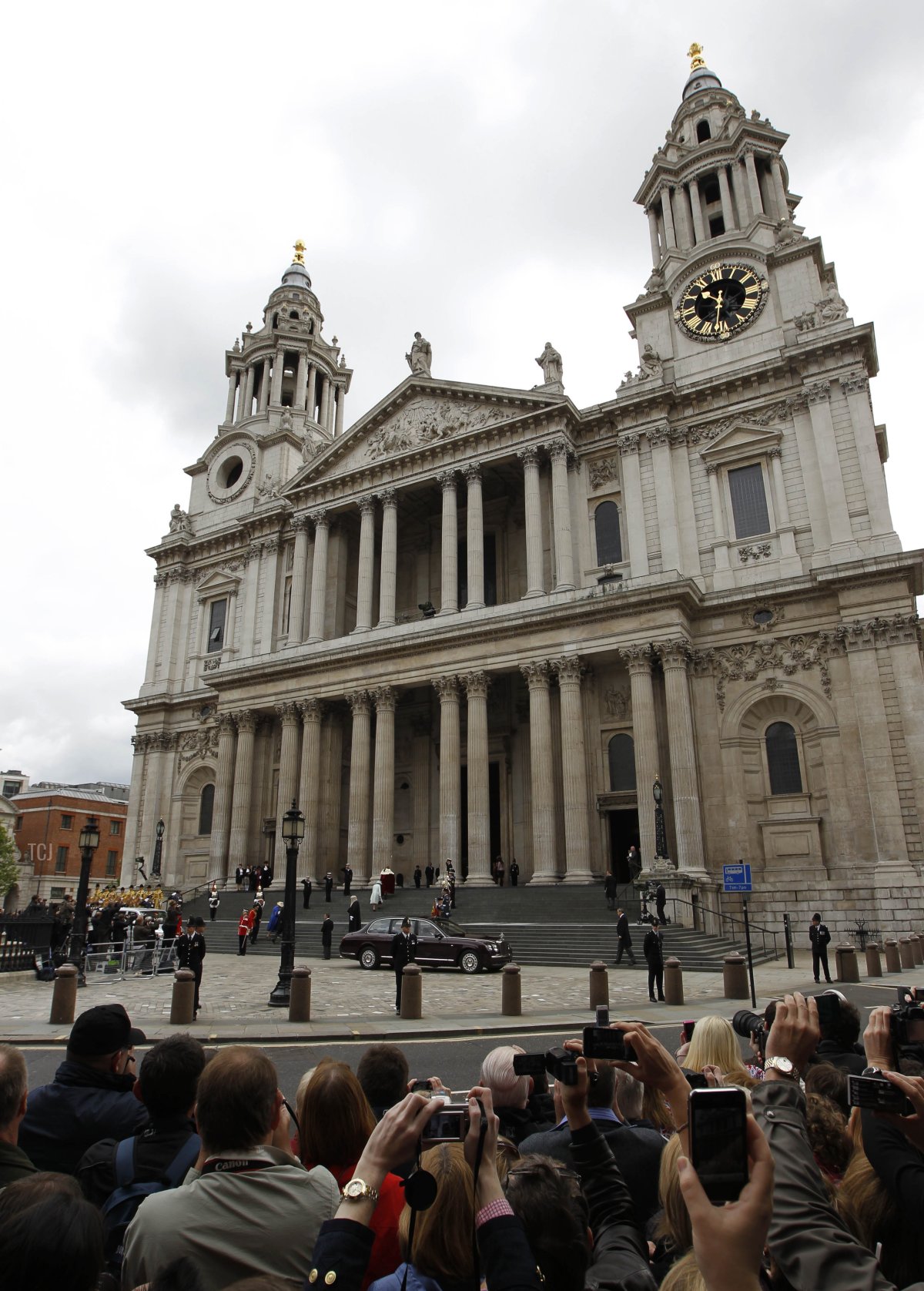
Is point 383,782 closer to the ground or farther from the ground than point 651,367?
closer to the ground

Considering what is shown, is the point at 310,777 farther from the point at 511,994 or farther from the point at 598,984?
the point at 598,984

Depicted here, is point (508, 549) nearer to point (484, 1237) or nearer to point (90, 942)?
point (90, 942)

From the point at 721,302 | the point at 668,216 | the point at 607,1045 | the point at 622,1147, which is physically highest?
the point at 668,216

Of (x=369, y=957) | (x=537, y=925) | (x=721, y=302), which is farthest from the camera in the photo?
(x=721, y=302)

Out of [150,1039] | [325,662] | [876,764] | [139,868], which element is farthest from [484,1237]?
[139,868]

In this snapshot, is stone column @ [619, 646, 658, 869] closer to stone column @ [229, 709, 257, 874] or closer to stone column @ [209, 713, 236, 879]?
stone column @ [229, 709, 257, 874]

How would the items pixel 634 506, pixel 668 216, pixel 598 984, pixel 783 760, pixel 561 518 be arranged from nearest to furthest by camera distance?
1. pixel 598 984
2. pixel 783 760
3. pixel 634 506
4. pixel 561 518
5. pixel 668 216

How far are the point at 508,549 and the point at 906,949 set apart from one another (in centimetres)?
2591

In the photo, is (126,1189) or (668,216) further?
(668,216)

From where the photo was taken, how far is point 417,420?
4291 centimetres

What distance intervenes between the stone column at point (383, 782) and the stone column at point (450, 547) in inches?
186

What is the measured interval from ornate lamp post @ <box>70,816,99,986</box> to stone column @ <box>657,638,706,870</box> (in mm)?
19060

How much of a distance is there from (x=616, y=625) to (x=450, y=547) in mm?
9519

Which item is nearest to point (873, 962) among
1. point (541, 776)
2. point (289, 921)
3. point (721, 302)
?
point (289, 921)
